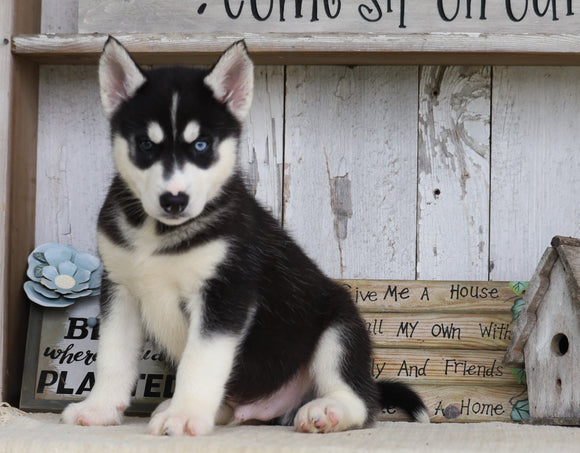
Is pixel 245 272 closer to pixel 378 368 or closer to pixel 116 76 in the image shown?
pixel 116 76

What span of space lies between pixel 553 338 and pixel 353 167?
945mm

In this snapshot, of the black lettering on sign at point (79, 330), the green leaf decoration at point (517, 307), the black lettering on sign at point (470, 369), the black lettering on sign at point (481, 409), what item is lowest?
the black lettering on sign at point (481, 409)

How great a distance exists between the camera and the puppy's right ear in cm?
230

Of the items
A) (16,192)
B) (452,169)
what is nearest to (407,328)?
(452,169)

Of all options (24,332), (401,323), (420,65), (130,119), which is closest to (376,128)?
(420,65)

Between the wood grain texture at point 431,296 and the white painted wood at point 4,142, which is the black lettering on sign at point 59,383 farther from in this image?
the wood grain texture at point 431,296

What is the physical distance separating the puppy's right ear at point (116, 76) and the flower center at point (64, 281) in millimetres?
792

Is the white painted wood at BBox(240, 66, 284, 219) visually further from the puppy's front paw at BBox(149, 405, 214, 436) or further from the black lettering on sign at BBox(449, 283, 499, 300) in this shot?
the puppy's front paw at BBox(149, 405, 214, 436)

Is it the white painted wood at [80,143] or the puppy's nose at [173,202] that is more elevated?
the white painted wood at [80,143]

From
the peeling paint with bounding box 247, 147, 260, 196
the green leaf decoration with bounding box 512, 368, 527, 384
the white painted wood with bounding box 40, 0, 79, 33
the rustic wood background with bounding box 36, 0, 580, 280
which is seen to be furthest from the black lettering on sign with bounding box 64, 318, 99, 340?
the green leaf decoration with bounding box 512, 368, 527, 384

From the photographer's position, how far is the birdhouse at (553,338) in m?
2.59

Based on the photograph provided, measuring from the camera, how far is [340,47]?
2.80 meters

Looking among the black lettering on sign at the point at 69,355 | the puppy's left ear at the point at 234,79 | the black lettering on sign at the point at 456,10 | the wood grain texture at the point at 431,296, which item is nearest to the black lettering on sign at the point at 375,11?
the black lettering on sign at the point at 456,10

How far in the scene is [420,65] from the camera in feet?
10.4
